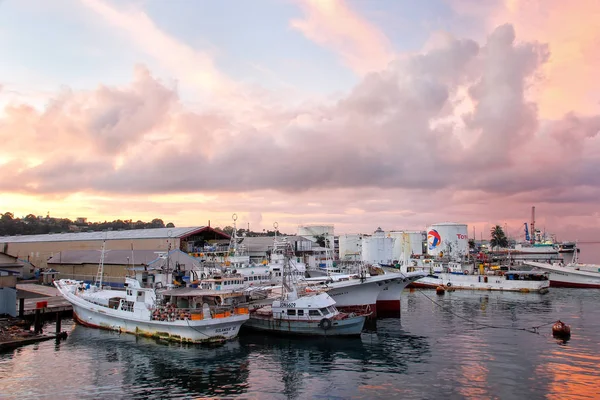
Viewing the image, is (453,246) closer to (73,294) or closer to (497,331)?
(497,331)

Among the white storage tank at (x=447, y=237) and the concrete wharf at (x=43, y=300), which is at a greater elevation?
the white storage tank at (x=447, y=237)

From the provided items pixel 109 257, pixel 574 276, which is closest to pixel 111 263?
pixel 109 257

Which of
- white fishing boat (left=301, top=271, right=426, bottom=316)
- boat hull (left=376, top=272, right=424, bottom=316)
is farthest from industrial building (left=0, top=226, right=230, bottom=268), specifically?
boat hull (left=376, top=272, right=424, bottom=316)

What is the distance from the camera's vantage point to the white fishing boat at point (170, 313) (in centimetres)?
3519

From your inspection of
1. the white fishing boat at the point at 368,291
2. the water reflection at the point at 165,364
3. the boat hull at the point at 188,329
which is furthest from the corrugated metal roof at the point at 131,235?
the white fishing boat at the point at 368,291

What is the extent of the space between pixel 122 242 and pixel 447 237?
298ft

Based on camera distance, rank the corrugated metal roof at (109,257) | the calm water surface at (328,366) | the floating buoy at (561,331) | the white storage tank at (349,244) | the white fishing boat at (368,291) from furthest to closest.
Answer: the white storage tank at (349,244), the corrugated metal roof at (109,257), the white fishing boat at (368,291), the floating buoy at (561,331), the calm water surface at (328,366)

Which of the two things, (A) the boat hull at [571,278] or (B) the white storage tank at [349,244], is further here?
(B) the white storage tank at [349,244]

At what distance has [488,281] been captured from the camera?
76875 mm

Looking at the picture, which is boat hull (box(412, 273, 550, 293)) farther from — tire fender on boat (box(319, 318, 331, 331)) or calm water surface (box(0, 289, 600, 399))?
tire fender on boat (box(319, 318, 331, 331))

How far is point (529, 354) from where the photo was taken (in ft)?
103

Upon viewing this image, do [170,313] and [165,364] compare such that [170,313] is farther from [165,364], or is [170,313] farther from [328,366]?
[328,366]

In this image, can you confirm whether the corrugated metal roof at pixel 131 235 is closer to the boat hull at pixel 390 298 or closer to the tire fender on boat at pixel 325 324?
the boat hull at pixel 390 298

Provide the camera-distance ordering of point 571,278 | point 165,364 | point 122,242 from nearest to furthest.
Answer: point 165,364 → point 122,242 → point 571,278
